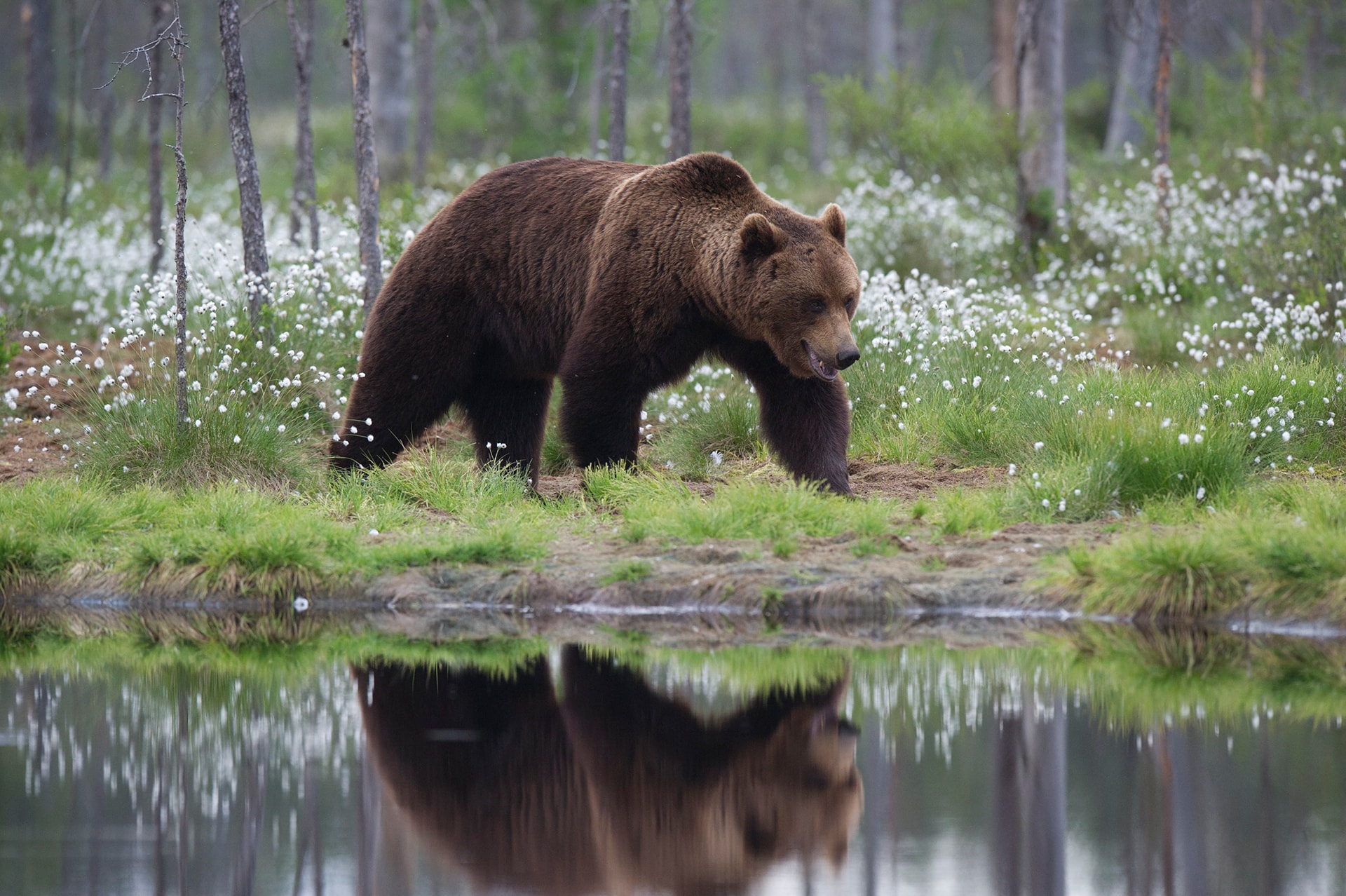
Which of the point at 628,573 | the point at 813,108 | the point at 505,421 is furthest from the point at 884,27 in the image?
the point at 628,573

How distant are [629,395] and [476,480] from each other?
1.10m

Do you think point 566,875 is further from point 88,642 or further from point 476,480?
point 476,480

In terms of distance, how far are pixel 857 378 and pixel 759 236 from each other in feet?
8.52

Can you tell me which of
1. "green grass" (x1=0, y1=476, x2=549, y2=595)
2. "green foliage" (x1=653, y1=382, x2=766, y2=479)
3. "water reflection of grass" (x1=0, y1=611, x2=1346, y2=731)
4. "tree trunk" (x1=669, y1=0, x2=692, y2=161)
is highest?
"tree trunk" (x1=669, y1=0, x2=692, y2=161)

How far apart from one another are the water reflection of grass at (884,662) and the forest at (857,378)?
1.15 feet

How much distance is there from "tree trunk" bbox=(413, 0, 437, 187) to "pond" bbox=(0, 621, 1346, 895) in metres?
15.0

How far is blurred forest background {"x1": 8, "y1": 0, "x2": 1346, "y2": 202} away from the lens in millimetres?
16125

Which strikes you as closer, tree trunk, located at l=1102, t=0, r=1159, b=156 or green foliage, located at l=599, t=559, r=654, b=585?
green foliage, located at l=599, t=559, r=654, b=585

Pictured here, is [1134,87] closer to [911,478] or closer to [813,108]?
[813,108]

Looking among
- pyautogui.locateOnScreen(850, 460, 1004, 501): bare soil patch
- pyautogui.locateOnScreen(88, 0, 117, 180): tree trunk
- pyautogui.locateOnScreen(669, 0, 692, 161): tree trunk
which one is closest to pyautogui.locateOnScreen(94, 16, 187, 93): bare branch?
pyautogui.locateOnScreen(669, 0, 692, 161): tree trunk

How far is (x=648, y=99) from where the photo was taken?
37656mm

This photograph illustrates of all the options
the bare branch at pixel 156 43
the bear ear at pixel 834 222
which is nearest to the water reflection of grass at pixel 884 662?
the bear ear at pixel 834 222

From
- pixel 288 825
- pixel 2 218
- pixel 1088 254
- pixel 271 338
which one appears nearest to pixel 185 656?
pixel 288 825

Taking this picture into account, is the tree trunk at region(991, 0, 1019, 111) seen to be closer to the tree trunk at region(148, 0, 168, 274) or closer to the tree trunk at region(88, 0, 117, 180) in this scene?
the tree trunk at region(148, 0, 168, 274)
